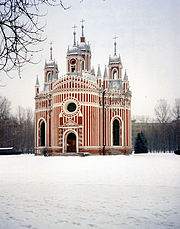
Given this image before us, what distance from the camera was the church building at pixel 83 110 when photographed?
41.6m

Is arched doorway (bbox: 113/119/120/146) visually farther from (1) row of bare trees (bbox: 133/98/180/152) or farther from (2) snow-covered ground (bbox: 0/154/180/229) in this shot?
(2) snow-covered ground (bbox: 0/154/180/229)

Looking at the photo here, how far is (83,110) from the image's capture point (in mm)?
41625

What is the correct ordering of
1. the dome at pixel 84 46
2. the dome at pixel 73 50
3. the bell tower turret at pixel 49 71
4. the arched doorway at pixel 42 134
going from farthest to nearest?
the bell tower turret at pixel 49 71, the dome at pixel 84 46, the arched doorway at pixel 42 134, the dome at pixel 73 50

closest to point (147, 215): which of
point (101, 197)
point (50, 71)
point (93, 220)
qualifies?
point (93, 220)

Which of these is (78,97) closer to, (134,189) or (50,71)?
(50,71)

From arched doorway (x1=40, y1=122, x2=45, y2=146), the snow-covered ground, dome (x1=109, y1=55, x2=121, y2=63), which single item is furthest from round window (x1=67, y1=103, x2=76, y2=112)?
the snow-covered ground

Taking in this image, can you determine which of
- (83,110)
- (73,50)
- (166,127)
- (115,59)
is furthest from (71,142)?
(166,127)

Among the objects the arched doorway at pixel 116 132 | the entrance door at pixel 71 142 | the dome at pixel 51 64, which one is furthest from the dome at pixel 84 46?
the entrance door at pixel 71 142

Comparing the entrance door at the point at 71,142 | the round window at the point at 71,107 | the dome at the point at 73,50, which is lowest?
the entrance door at the point at 71,142

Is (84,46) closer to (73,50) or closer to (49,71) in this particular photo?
(73,50)

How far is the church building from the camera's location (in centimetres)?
4159

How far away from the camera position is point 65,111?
4191cm

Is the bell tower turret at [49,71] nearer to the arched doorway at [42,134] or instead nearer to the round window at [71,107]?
the arched doorway at [42,134]

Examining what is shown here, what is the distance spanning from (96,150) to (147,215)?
33.9 metres
